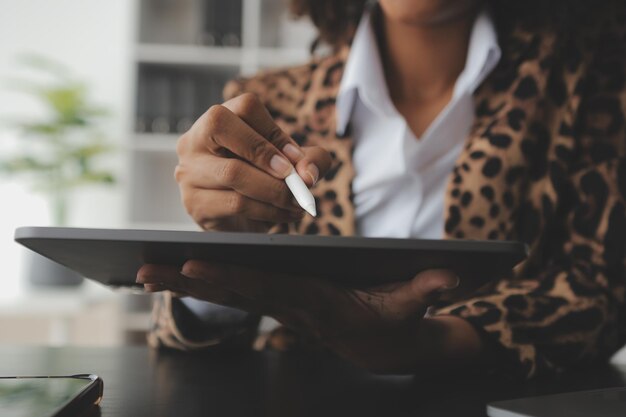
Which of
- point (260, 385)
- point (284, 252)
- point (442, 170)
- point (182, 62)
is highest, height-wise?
point (182, 62)

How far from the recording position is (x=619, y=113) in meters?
1.04

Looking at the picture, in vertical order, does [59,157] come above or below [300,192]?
above

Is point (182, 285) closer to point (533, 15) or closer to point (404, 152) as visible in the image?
point (404, 152)

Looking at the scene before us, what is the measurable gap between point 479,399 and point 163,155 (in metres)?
2.35

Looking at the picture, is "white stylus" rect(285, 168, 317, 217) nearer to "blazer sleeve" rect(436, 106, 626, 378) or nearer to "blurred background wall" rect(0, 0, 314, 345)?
"blazer sleeve" rect(436, 106, 626, 378)

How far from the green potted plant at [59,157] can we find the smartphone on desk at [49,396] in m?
2.05

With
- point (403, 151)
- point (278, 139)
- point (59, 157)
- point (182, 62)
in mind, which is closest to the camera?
point (278, 139)

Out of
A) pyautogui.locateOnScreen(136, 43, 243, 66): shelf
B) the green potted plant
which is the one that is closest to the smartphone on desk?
the green potted plant

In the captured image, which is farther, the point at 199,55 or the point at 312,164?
the point at 199,55

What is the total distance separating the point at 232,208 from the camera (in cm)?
66

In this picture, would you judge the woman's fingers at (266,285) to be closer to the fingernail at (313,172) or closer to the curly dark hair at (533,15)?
the fingernail at (313,172)

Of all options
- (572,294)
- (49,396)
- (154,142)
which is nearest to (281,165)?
(49,396)

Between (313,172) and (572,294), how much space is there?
43 cm

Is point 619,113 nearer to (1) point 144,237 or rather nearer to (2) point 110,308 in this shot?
(1) point 144,237
